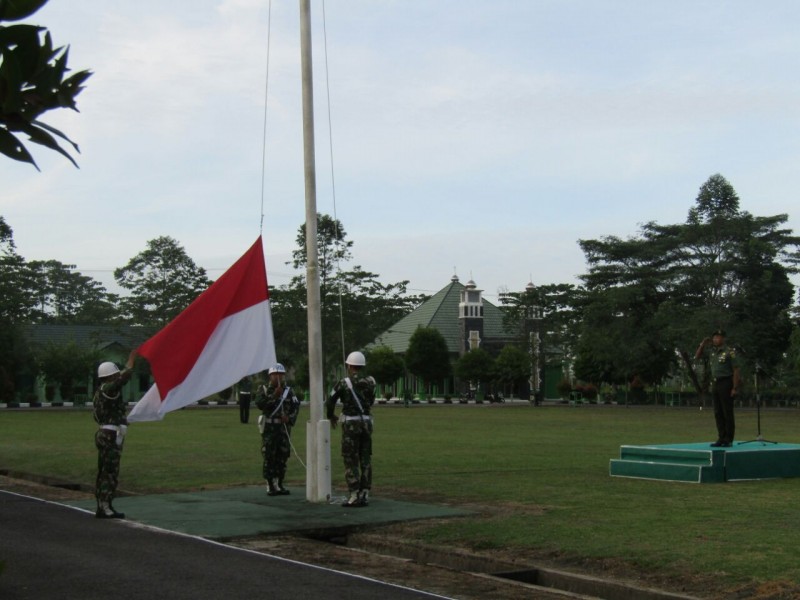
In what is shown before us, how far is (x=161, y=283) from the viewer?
83.1m

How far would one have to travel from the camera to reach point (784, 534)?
11508 millimetres

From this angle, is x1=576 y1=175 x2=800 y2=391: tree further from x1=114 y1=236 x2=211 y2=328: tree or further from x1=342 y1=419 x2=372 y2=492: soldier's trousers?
x1=342 y1=419 x2=372 y2=492: soldier's trousers

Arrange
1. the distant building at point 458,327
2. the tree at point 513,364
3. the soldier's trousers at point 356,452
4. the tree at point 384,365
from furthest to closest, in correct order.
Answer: the distant building at point 458,327
the tree at point 384,365
the tree at point 513,364
the soldier's trousers at point 356,452

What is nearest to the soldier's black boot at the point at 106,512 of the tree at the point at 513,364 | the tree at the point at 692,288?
the tree at the point at 692,288

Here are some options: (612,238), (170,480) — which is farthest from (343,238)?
(170,480)

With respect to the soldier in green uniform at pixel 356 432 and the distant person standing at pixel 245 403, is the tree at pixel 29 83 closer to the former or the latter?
the soldier in green uniform at pixel 356 432

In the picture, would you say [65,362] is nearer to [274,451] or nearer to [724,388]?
[274,451]

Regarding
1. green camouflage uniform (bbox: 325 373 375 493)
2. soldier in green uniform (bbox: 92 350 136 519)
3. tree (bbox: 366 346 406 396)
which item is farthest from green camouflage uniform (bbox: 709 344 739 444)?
tree (bbox: 366 346 406 396)

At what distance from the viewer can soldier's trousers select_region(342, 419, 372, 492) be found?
14.7 m

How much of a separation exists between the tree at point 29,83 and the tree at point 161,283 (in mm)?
80807

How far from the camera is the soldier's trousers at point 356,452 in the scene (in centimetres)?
1471

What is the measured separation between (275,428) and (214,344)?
259 cm

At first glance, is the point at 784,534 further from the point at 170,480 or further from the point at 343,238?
the point at 343,238

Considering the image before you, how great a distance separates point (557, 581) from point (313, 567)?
2.30 m
